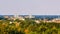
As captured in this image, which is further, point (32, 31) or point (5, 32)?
point (32, 31)

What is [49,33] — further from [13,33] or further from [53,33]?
[13,33]

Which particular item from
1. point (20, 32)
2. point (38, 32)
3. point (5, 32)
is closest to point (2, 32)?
point (5, 32)

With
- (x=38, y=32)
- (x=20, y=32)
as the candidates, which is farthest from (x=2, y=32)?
(x=38, y=32)

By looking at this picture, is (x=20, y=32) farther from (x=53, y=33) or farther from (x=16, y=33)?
(x=53, y=33)

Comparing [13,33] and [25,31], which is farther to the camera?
[25,31]

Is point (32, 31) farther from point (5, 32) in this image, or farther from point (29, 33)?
point (5, 32)

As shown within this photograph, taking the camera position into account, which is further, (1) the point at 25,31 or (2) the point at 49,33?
(1) the point at 25,31

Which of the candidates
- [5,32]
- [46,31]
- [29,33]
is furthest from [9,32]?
[46,31]
